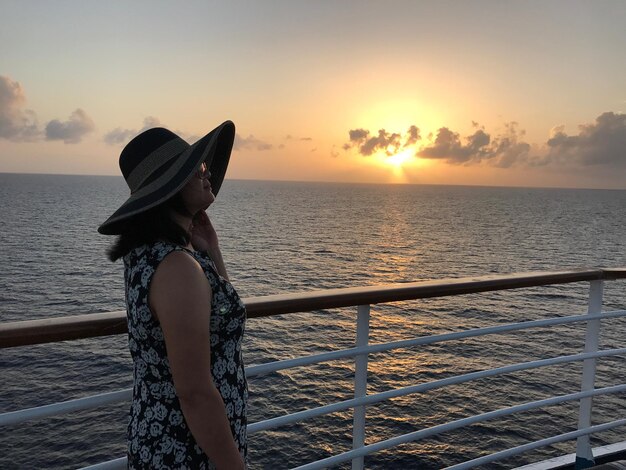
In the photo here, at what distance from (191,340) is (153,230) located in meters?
0.28

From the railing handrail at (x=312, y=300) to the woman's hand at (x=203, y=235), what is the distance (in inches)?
8.5

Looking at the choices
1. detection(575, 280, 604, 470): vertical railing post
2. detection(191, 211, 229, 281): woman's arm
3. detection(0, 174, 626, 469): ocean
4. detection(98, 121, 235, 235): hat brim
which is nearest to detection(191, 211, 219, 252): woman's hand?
detection(191, 211, 229, 281): woman's arm

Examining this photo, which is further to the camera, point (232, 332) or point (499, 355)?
point (499, 355)

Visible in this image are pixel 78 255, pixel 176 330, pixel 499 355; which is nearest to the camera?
pixel 176 330

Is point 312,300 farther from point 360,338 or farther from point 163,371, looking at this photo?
point 163,371

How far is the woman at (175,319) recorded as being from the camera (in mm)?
1206

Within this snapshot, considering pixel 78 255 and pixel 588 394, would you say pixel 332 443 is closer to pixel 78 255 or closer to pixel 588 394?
pixel 588 394

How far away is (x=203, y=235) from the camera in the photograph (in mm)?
1725

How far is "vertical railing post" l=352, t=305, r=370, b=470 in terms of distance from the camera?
2.08 meters

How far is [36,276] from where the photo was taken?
103 ft

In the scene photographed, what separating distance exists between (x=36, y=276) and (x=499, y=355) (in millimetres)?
24981

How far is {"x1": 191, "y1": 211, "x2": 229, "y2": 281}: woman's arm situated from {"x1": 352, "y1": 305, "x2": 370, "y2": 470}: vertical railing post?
625mm

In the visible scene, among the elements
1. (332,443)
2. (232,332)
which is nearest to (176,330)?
(232,332)

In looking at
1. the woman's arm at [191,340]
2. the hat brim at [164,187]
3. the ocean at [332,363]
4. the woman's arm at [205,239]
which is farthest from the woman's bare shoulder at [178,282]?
the ocean at [332,363]
